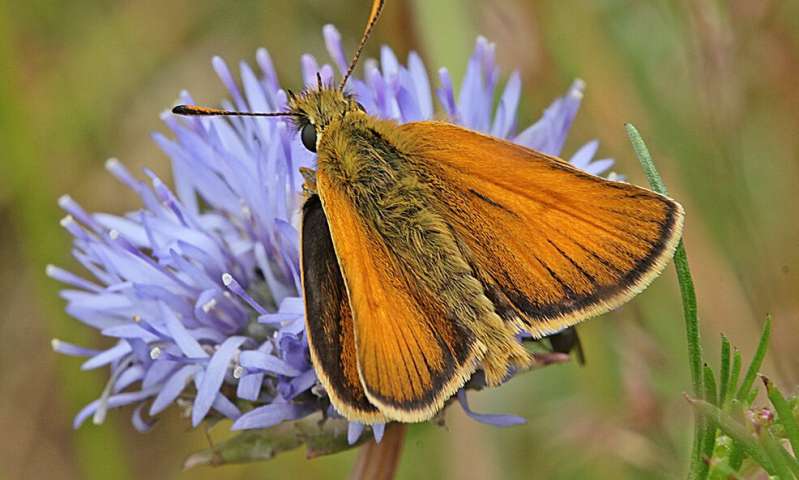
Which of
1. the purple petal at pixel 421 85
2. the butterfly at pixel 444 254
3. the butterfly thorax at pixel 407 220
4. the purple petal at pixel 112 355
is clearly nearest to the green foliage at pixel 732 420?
the butterfly at pixel 444 254

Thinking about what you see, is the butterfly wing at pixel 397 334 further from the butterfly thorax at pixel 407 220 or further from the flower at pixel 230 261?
the flower at pixel 230 261

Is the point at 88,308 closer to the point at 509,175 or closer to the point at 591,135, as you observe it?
the point at 509,175

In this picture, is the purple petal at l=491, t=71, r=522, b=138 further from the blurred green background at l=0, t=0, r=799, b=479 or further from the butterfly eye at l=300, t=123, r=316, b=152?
the blurred green background at l=0, t=0, r=799, b=479

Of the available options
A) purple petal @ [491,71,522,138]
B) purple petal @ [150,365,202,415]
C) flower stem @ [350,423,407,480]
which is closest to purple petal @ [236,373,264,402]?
purple petal @ [150,365,202,415]

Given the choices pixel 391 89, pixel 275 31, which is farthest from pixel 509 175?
pixel 275 31

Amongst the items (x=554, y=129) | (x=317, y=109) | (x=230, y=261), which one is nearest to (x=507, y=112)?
(x=554, y=129)

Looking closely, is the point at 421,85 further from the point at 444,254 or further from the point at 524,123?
the point at 524,123

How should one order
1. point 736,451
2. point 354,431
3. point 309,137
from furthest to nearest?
point 309,137 → point 354,431 → point 736,451
